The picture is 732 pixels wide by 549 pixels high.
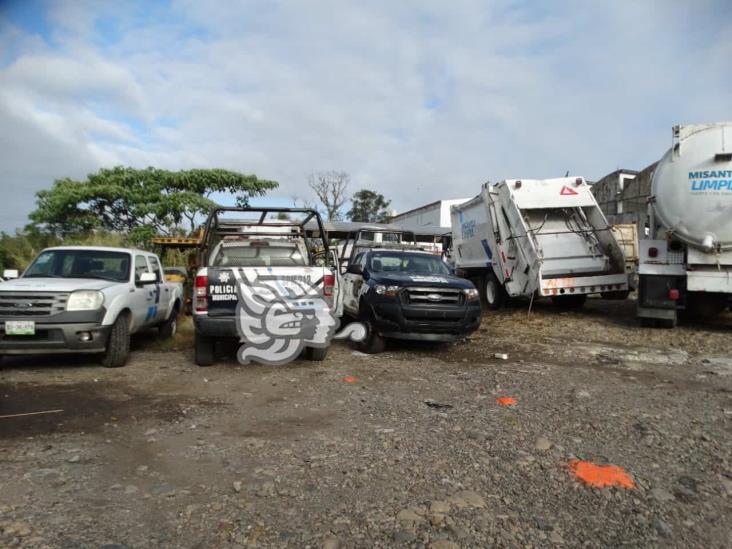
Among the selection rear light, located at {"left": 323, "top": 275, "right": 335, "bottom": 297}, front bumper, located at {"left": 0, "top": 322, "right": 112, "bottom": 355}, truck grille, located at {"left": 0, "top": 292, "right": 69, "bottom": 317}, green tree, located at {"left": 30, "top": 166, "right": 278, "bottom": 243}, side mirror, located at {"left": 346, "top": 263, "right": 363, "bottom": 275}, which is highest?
green tree, located at {"left": 30, "top": 166, "right": 278, "bottom": 243}

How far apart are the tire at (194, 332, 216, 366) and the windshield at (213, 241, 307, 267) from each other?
1017 mm

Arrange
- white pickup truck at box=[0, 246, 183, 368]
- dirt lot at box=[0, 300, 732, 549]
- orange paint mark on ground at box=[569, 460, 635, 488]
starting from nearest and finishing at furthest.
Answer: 1. dirt lot at box=[0, 300, 732, 549]
2. orange paint mark on ground at box=[569, 460, 635, 488]
3. white pickup truck at box=[0, 246, 183, 368]

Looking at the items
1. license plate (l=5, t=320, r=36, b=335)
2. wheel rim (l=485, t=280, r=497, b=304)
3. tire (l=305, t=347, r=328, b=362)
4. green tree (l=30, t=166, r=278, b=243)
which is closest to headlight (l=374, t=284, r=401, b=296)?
tire (l=305, t=347, r=328, b=362)

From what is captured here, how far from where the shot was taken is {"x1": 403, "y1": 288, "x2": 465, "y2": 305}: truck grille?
7043 millimetres

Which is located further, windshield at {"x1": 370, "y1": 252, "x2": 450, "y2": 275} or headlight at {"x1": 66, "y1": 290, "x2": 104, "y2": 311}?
windshield at {"x1": 370, "y1": 252, "x2": 450, "y2": 275}

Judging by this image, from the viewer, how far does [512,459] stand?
3.52 m

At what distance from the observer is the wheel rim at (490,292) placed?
487 inches

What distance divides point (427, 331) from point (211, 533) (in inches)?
187

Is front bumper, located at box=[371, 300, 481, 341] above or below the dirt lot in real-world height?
above

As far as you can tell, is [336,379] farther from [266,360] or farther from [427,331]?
[427,331]

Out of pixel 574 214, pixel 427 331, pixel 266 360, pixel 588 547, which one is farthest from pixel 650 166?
pixel 588 547

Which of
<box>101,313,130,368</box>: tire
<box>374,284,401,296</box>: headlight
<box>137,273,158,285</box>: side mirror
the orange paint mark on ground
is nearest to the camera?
the orange paint mark on ground

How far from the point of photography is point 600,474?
10.8ft

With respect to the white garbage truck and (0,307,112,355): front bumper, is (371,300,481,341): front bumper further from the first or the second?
the white garbage truck
